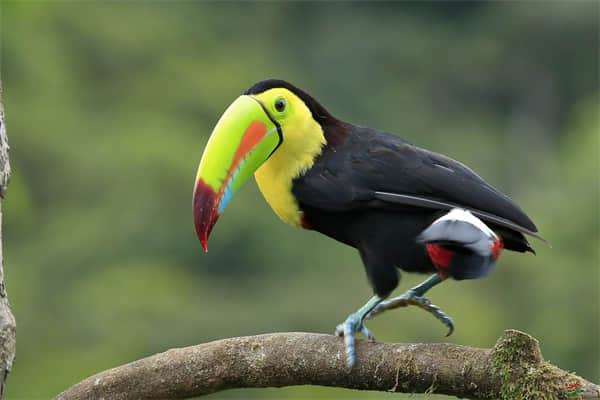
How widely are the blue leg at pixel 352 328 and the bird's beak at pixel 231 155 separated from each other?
51 centimetres

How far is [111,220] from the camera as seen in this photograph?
409 inches

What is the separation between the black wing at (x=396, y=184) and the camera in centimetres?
271

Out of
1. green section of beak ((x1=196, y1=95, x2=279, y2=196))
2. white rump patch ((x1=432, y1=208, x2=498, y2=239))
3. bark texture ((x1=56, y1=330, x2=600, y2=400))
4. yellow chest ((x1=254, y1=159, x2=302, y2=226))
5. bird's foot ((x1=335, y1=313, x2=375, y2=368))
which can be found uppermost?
green section of beak ((x1=196, y1=95, x2=279, y2=196))

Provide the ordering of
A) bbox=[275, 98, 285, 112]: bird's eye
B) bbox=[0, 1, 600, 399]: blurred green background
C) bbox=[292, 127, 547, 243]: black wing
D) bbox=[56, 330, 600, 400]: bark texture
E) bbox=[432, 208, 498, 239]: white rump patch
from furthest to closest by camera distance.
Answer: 1. bbox=[0, 1, 600, 399]: blurred green background
2. bbox=[275, 98, 285, 112]: bird's eye
3. bbox=[292, 127, 547, 243]: black wing
4. bbox=[432, 208, 498, 239]: white rump patch
5. bbox=[56, 330, 600, 400]: bark texture

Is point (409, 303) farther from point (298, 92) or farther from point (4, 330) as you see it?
point (4, 330)

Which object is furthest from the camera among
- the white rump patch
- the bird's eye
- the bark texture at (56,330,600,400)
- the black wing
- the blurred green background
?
the blurred green background

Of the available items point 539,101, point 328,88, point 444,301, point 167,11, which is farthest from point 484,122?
point 444,301

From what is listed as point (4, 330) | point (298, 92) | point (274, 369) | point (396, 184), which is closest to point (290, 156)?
point (298, 92)

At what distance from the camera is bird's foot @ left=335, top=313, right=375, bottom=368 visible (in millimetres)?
2463

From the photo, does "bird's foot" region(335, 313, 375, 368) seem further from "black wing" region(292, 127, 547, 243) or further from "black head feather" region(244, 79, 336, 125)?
"black head feather" region(244, 79, 336, 125)

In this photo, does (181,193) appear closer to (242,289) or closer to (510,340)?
(242,289)

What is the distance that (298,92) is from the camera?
293 cm

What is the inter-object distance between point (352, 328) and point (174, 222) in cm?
790

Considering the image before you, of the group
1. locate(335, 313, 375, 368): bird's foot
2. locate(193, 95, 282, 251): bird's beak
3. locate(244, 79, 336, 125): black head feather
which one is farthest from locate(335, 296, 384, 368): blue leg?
locate(244, 79, 336, 125): black head feather
